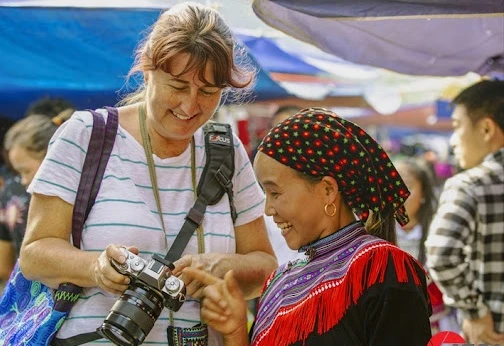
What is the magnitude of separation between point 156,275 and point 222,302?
244 mm

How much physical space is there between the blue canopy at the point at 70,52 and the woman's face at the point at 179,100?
1.84 meters

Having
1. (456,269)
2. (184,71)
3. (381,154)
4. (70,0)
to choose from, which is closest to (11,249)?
(70,0)

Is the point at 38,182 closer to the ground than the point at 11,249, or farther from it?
farther from it

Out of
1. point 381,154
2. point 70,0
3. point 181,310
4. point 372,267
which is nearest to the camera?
point 372,267

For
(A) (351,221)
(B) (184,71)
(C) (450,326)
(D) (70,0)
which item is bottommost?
(C) (450,326)

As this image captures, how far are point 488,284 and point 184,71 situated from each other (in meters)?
2.25

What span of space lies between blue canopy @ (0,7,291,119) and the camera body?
2.27 metres

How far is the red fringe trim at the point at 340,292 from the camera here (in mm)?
2143

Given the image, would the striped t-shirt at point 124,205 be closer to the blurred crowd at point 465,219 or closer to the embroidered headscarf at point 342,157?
the embroidered headscarf at point 342,157

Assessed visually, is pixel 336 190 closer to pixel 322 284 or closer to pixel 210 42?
pixel 322 284

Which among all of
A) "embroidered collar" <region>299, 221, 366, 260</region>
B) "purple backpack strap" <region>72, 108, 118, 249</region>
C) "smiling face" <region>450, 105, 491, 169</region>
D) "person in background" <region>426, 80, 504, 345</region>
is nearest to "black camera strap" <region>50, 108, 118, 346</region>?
"purple backpack strap" <region>72, 108, 118, 249</region>

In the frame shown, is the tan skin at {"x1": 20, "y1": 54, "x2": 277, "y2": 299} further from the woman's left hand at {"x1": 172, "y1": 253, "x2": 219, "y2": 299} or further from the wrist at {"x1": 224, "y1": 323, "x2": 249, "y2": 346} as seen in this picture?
the wrist at {"x1": 224, "y1": 323, "x2": 249, "y2": 346}

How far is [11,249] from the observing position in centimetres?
468

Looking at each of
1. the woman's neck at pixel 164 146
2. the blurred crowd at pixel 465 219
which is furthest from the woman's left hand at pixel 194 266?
the blurred crowd at pixel 465 219
